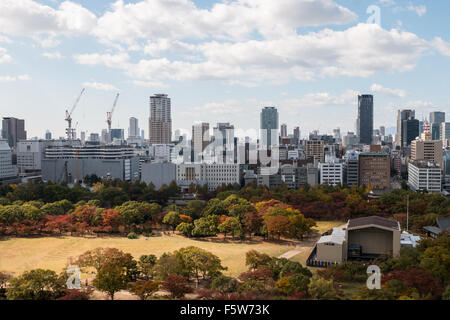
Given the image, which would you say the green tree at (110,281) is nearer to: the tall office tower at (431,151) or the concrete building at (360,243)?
the concrete building at (360,243)

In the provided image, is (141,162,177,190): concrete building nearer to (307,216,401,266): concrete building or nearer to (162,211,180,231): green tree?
(162,211,180,231): green tree

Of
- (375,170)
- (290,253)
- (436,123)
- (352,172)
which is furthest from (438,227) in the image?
(436,123)

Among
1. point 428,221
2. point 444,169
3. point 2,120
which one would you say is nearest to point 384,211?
point 428,221

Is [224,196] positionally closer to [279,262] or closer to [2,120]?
[279,262]

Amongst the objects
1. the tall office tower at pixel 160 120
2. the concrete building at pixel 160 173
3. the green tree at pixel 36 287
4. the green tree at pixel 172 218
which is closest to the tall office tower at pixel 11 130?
the tall office tower at pixel 160 120

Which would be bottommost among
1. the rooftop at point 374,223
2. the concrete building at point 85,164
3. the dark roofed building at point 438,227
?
the dark roofed building at point 438,227

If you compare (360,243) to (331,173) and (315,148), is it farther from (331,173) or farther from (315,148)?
(315,148)

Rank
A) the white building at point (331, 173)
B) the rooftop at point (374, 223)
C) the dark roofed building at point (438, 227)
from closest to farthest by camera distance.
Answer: the rooftop at point (374, 223) → the dark roofed building at point (438, 227) → the white building at point (331, 173)

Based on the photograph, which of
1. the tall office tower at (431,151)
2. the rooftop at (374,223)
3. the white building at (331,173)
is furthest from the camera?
the tall office tower at (431,151)
